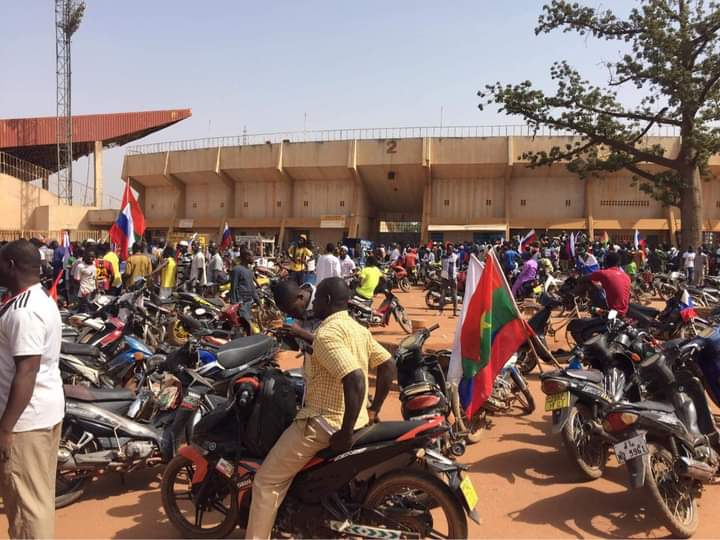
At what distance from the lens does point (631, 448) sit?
2977 millimetres

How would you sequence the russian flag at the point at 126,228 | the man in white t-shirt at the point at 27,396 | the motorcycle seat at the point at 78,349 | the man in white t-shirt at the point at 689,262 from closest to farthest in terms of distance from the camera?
1. the man in white t-shirt at the point at 27,396
2. the motorcycle seat at the point at 78,349
3. the russian flag at the point at 126,228
4. the man in white t-shirt at the point at 689,262

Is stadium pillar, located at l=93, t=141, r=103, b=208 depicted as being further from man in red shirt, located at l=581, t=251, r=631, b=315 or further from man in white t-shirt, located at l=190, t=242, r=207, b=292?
man in red shirt, located at l=581, t=251, r=631, b=315

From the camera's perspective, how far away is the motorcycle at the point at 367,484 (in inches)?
98.8

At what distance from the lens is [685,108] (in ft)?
44.0

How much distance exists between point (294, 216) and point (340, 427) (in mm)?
31305

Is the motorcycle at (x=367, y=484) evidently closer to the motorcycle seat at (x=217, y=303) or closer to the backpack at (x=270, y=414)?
the backpack at (x=270, y=414)

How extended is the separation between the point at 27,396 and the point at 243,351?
5.24 feet

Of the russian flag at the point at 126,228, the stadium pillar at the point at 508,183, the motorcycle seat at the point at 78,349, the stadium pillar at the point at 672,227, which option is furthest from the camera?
the stadium pillar at the point at 508,183

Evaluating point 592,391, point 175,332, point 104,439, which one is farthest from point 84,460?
point 175,332

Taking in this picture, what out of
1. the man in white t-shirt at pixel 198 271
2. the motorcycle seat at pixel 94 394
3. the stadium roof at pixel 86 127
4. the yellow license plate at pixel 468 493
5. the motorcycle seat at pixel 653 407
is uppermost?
the stadium roof at pixel 86 127

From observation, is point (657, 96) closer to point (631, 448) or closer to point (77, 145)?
point (631, 448)

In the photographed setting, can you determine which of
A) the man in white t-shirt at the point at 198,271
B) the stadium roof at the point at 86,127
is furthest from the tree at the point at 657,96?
the stadium roof at the point at 86,127

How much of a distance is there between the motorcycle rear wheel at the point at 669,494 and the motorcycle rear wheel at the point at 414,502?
4.15 ft

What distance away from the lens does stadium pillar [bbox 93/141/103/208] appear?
116ft
